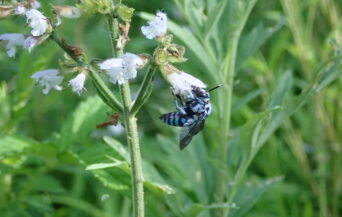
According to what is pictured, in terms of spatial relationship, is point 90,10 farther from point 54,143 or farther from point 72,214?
point 72,214

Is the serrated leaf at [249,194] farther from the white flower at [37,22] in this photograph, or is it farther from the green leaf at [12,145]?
the white flower at [37,22]

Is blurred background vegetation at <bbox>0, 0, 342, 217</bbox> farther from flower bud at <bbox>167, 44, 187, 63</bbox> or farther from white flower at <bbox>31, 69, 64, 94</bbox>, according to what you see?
flower bud at <bbox>167, 44, 187, 63</bbox>

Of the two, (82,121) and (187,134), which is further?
(82,121)

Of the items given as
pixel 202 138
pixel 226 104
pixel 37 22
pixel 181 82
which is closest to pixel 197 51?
pixel 226 104

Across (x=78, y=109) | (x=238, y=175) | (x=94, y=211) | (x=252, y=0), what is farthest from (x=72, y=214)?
(x=252, y=0)

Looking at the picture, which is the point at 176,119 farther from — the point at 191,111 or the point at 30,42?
the point at 30,42

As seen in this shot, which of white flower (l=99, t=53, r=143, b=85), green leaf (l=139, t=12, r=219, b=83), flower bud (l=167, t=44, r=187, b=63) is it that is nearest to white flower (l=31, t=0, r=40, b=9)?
white flower (l=99, t=53, r=143, b=85)
